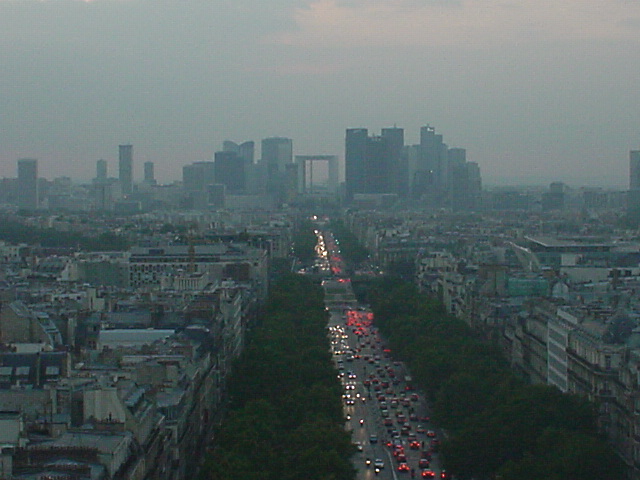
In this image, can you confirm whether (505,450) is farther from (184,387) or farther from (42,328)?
(42,328)

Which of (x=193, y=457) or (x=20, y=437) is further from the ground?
(x=20, y=437)

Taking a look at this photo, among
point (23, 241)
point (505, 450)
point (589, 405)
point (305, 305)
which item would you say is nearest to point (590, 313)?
point (589, 405)

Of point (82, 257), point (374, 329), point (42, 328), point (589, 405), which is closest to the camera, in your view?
point (589, 405)

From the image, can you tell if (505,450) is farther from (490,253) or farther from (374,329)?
(490,253)

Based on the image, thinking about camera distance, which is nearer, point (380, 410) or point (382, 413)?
point (382, 413)

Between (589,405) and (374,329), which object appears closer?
(589,405)

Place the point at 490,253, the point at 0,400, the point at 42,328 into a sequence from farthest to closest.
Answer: the point at 490,253, the point at 42,328, the point at 0,400
